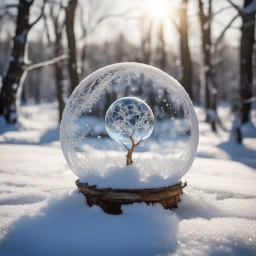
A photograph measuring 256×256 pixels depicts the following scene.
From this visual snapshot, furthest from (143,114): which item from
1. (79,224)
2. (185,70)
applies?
(185,70)

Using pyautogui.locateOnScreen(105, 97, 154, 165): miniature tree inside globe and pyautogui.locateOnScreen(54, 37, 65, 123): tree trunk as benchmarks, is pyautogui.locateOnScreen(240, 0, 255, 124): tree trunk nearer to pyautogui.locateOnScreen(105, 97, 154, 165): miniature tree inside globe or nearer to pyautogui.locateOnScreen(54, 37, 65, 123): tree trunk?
pyautogui.locateOnScreen(54, 37, 65, 123): tree trunk

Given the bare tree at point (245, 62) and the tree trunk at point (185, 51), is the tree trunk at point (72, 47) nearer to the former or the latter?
the tree trunk at point (185, 51)

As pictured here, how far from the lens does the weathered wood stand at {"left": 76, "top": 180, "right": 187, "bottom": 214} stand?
301 cm

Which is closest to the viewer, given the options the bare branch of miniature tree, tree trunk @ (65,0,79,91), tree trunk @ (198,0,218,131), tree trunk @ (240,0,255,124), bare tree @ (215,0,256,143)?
the bare branch of miniature tree

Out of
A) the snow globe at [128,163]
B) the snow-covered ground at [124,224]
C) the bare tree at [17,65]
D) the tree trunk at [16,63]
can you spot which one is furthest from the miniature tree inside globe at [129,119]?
the tree trunk at [16,63]

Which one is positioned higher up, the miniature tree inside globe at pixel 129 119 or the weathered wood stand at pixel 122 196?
the miniature tree inside globe at pixel 129 119

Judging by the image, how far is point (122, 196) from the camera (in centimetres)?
301

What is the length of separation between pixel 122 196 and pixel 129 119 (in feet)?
2.82

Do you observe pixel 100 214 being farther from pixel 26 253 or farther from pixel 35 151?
pixel 35 151

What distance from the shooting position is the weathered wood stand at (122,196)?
9.88 ft

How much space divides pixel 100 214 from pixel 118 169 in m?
0.52

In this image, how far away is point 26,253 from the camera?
253 cm

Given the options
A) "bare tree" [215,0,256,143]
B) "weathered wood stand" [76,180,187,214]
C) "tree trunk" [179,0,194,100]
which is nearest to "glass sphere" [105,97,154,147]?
"weathered wood stand" [76,180,187,214]

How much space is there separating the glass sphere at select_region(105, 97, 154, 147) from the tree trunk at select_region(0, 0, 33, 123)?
338 inches
